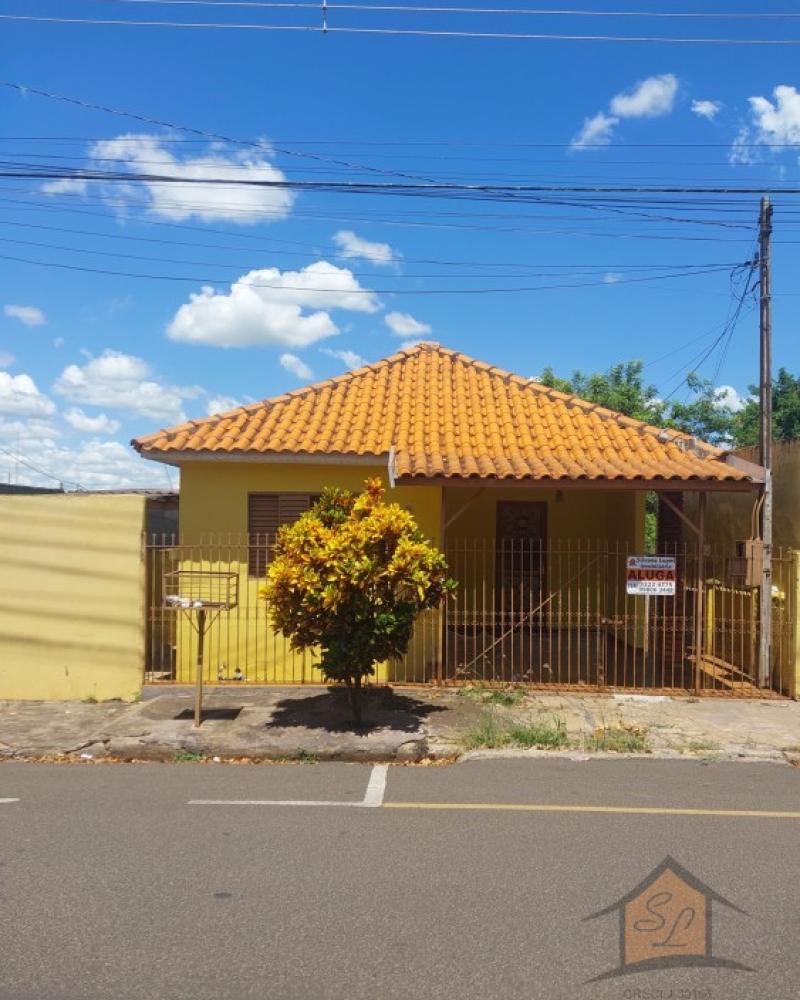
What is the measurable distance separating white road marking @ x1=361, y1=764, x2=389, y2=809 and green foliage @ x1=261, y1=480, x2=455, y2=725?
3.85 feet

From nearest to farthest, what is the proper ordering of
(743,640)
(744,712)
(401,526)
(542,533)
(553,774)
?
1. (553,774)
2. (401,526)
3. (744,712)
4. (743,640)
5. (542,533)

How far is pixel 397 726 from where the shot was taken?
8.34 m

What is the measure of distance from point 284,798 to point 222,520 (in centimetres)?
531

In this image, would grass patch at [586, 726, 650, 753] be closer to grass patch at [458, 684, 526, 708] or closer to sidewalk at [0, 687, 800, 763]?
sidewalk at [0, 687, 800, 763]

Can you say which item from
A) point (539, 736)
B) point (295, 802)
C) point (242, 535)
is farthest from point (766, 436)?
point (295, 802)

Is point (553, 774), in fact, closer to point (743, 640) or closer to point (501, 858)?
point (501, 858)

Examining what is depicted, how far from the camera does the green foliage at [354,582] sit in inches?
306

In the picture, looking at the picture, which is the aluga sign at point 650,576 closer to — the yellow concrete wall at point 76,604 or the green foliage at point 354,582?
the green foliage at point 354,582

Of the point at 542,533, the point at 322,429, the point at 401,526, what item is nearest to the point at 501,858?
the point at 401,526

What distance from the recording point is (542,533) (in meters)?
14.4

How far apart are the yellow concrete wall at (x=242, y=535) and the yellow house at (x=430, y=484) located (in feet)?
0.06

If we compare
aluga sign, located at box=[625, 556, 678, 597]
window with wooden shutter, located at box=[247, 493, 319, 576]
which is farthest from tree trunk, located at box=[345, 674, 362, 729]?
aluga sign, located at box=[625, 556, 678, 597]

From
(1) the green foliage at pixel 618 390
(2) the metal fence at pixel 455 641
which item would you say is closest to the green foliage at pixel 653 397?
(1) the green foliage at pixel 618 390

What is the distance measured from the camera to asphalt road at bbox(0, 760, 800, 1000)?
3479mm
